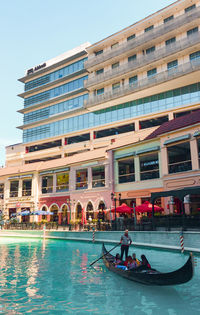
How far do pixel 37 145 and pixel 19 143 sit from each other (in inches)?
180

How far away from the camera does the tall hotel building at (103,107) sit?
3578cm

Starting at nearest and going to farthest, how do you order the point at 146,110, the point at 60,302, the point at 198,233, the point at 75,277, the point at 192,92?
the point at 60,302
the point at 75,277
the point at 198,233
the point at 192,92
the point at 146,110

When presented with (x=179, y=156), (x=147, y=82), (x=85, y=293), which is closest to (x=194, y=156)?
(x=179, y=156)

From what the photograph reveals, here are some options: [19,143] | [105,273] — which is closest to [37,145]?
[19,143]

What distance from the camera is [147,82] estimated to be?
39250 millimetres

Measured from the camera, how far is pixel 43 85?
54.9 meters

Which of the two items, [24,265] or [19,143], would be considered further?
[19,143]

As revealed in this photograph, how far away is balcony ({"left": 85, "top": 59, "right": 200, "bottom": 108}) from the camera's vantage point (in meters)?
35.5

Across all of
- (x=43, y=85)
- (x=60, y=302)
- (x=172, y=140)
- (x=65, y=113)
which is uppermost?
(x=43, y=85)

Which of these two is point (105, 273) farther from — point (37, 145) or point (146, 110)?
point (37, 145)

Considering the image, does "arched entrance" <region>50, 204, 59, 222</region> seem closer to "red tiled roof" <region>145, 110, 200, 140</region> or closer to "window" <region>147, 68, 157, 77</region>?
"red tiled roof" <region>145, 110, 200, 140</region>

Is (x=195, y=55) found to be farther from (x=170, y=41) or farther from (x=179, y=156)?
(x=179, y=156)

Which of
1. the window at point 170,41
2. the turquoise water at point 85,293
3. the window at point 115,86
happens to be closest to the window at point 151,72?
the window at point 170,41

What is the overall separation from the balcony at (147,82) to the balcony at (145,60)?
232 centimetres
